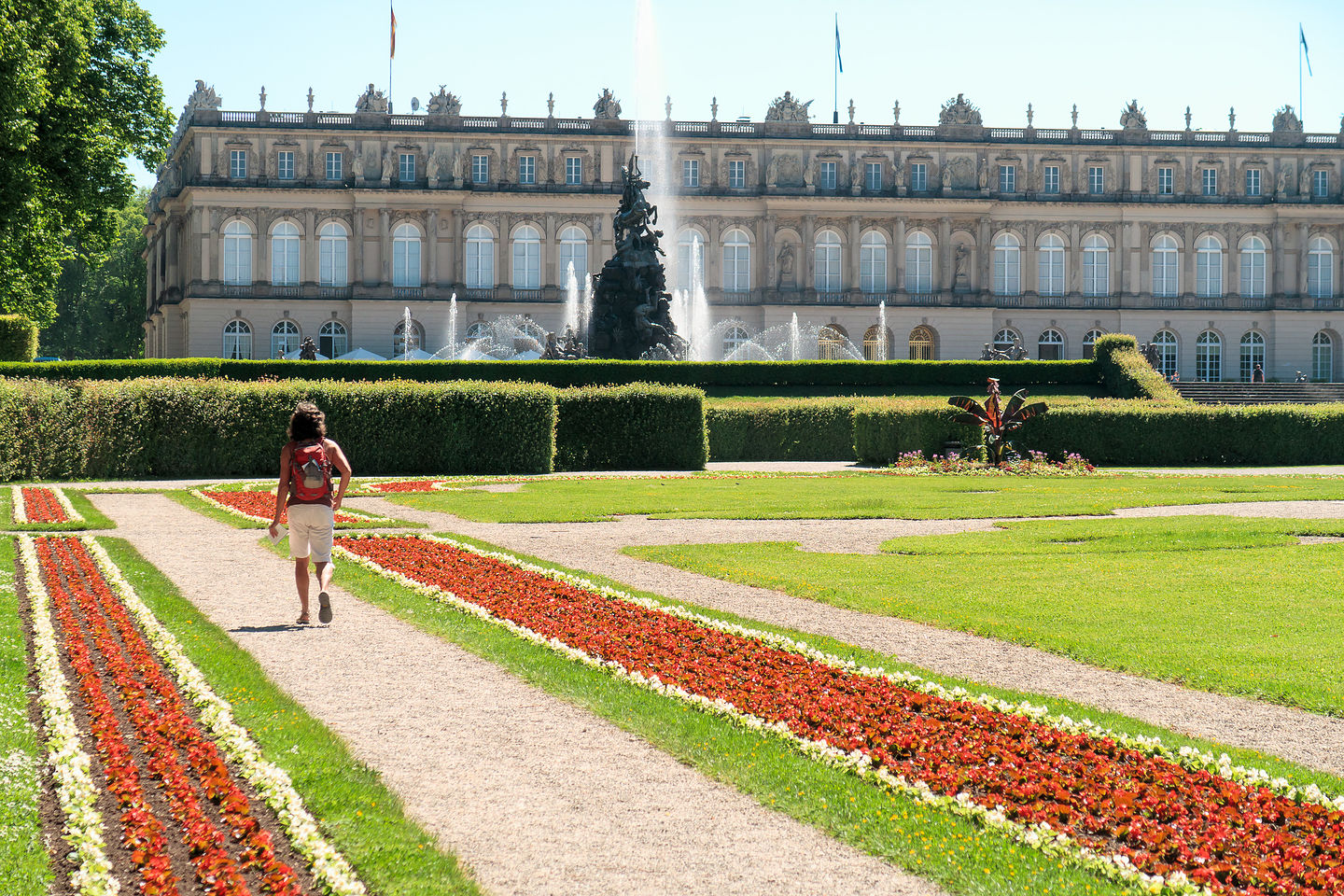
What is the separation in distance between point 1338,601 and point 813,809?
6678 millimetres

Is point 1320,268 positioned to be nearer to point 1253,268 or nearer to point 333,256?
point 1253,268

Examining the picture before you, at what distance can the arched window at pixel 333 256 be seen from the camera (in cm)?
7212

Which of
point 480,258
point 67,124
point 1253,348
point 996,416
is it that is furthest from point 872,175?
point 67,124

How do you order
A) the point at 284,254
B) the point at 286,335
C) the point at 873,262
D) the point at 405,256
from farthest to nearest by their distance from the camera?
the point at 873,262
the point at 405,256
the point at 284,254
the point at 286,335

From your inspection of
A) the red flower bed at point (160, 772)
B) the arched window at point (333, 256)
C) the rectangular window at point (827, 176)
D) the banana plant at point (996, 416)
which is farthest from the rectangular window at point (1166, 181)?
the red flower bed at point (160, 772)

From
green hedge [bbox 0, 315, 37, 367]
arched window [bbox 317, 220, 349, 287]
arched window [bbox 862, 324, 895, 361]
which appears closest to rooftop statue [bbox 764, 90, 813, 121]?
arched window [bbox 862, 324, 895, 361]

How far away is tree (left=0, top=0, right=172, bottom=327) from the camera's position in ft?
96.0

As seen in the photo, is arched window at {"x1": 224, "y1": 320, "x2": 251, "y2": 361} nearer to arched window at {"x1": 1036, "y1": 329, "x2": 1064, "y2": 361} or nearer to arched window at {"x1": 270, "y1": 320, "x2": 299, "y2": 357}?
arched window at {"x1": 270, "y1": 320, "x2": 299, "y2": 357}

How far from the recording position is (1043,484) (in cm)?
2428

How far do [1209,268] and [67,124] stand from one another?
213ft

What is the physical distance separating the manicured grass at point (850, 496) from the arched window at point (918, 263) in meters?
49.4

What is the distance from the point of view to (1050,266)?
76062mm

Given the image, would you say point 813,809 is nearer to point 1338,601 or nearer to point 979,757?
point 979,757

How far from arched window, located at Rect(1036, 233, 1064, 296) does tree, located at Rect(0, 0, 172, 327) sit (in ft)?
174
